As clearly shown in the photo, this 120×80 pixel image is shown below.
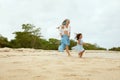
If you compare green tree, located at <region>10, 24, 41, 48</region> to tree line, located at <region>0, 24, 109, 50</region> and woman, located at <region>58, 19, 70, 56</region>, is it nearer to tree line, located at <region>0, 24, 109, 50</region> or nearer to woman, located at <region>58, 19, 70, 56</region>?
tree line, located at <region>0, 24, 109, 50</region>

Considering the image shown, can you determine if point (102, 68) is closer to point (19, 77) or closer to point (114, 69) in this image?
point (114, 69)

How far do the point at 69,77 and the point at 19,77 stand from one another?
3.38 feet

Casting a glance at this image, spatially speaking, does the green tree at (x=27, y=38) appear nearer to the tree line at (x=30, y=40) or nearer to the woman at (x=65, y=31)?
the tree line at (x=30, y=40)

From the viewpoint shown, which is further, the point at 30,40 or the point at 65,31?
the point at 30,40

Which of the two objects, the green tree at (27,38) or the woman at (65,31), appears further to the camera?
the green tree at (27,38)

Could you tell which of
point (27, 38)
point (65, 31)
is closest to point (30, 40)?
point (27, 38)

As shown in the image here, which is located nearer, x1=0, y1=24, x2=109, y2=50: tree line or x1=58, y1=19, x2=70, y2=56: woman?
x1=58, y1=19, x2=70, y2=56: woman

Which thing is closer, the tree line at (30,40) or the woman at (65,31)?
the woman at (65,31)

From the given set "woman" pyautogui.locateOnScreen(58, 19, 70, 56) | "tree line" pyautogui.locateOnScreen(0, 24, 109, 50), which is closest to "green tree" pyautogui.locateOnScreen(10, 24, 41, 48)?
"tree line" pyautogui.locateOnScreen(0, 24, 109, 50)

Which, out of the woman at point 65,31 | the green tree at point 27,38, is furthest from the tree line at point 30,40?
the woman at point 65,31

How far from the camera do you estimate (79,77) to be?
752 centimetres

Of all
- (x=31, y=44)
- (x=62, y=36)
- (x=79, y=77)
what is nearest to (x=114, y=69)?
(x=79, y=77)

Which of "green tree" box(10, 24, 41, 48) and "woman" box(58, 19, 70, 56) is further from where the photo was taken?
"green tree" box(10, 24, 41, 48)

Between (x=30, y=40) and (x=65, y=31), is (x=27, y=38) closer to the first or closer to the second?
(x=30, y=40)
